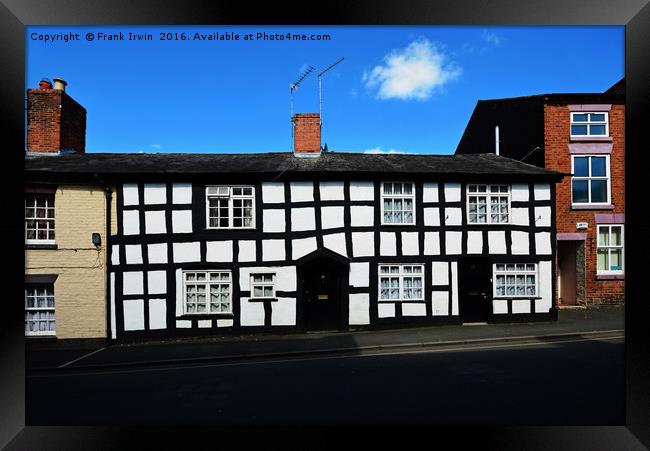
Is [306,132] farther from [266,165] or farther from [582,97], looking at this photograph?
[582,97]

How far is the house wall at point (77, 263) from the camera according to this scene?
9102mm

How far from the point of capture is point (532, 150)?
39.2 feet

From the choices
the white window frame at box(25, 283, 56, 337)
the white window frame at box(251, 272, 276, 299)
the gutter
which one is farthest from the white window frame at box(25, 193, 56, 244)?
the white window frame at box(251, 272, 276, 299)

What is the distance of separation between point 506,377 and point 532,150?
→ 358 inches

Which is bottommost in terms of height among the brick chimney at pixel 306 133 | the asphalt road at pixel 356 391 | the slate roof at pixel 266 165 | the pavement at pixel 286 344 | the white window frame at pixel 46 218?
the pavement at pixel 286 344

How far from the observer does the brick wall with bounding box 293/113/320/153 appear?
11062 millimetres

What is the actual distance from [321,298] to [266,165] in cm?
442

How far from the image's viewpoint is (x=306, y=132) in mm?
11070

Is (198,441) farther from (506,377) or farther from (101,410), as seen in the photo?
(506,377)

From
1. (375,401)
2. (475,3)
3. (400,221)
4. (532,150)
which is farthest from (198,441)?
(532,150)

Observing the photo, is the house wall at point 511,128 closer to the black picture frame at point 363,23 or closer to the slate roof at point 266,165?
the slate roof at point 266,165

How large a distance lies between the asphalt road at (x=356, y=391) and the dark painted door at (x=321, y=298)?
230 centimetres

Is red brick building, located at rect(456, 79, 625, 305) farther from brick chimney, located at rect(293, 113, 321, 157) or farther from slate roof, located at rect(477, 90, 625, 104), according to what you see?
brick chimney, located at rect(293, 113, 321, 157)

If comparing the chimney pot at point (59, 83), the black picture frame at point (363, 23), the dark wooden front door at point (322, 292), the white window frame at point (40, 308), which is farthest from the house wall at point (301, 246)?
the black picture frame at point (363, 23)
